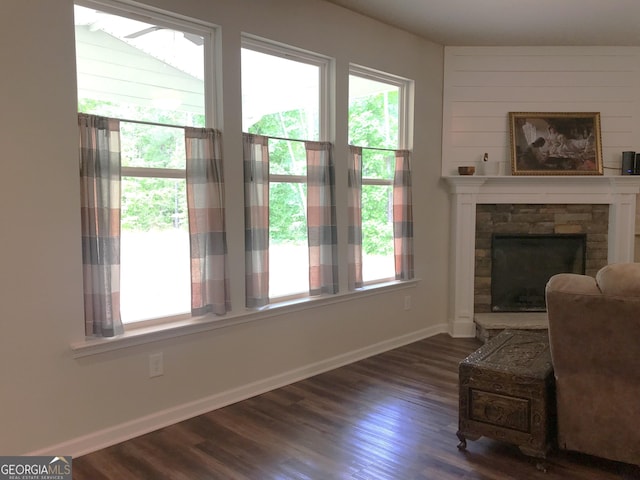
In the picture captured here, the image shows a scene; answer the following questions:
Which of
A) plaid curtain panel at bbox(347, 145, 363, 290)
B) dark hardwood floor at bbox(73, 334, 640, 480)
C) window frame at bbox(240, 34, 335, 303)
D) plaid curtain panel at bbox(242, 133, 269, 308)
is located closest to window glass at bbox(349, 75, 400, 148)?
plaid curtain panel at bbox(347, 145, 363, 290)

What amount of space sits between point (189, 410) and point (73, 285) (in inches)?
40.8

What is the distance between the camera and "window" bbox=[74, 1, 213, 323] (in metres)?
2.76

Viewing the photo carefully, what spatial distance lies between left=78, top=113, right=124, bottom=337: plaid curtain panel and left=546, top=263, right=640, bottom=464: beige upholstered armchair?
214cm

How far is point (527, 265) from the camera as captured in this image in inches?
197

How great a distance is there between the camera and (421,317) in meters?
4.90

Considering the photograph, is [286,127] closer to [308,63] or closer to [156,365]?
[308,63]

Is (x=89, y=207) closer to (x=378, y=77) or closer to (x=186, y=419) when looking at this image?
(x=186, y=419)

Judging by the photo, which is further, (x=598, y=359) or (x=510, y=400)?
(x=510, y=400)

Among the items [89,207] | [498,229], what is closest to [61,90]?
[89,207]

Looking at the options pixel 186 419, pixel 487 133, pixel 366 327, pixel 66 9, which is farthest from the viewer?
pixel 487 133

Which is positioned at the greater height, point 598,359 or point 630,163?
point 630,163

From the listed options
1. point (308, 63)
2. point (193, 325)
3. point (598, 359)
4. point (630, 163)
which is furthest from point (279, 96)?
point (630, 163)

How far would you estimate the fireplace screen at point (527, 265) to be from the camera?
4.98 metres

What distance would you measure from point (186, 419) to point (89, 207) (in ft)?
4.40
